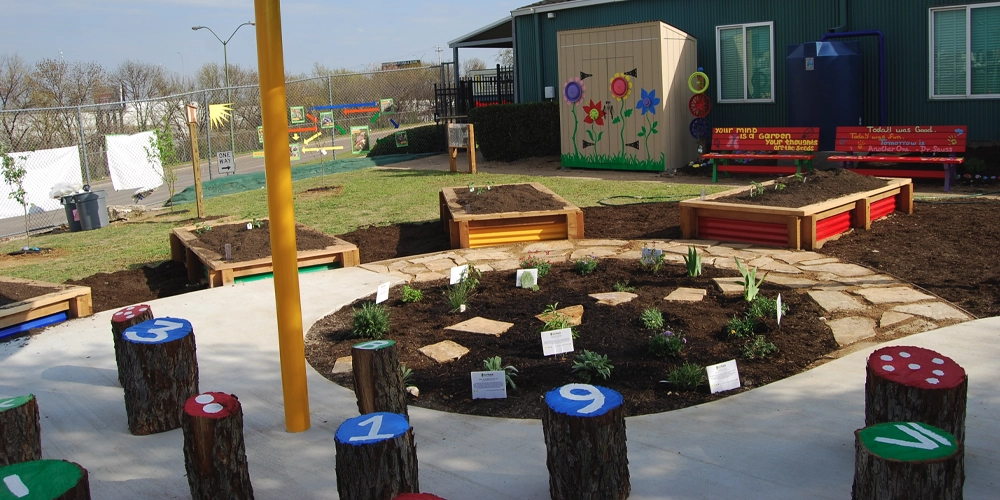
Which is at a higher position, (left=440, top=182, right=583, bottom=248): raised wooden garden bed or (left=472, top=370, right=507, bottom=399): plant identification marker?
(left=440, top=182, right=583, bottom=248): raised wooden garden bed

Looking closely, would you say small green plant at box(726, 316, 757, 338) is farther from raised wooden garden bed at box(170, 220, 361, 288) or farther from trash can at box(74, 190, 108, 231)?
trash can at box(74, 190, 108, 231)

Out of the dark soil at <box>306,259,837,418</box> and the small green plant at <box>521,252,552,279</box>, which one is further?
the small green plant at <box>521,252,552,279</box>

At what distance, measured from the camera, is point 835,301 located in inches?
240

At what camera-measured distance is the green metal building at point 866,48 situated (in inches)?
518

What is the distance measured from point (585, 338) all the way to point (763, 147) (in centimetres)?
961

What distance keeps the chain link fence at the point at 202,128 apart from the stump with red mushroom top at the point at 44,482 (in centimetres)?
1215

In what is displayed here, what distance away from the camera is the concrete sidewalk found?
352 centimetres

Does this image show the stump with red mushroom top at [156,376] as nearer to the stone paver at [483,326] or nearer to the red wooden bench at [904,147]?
the stone paver at [483,326]

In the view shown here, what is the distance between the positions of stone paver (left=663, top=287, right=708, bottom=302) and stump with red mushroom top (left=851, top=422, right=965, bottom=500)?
3.40 metres

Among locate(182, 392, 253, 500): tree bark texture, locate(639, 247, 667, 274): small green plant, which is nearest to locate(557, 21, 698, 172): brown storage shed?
locate(639, 247, 667, 274): small green plant

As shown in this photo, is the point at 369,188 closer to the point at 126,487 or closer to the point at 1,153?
the point at 1,153

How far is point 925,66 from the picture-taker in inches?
535

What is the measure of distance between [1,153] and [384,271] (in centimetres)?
857

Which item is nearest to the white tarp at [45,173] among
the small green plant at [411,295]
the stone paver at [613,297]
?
the small green plant at [411,295]
